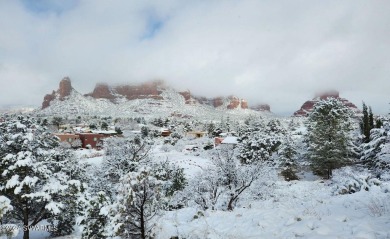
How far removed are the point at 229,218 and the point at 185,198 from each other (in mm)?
8900

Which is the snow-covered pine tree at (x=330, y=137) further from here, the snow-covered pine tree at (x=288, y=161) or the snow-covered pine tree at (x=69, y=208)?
the snow-covered pine tree at (x=69, y=208)

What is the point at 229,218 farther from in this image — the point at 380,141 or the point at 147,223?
the point at 380,141

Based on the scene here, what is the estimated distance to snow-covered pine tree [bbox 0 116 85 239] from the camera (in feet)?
45.5

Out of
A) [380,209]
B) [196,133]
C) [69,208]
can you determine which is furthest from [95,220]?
[196,133]

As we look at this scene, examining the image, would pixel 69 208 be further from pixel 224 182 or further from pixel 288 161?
A: pixel 288 161

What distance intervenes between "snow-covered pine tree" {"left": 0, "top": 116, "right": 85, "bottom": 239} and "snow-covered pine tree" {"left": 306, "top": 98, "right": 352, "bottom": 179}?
26455mm

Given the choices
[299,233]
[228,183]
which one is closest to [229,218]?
[299,233]

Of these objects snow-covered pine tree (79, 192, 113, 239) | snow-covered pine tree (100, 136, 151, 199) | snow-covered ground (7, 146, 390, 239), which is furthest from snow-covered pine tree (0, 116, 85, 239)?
snow-covered pine tree (79, 192, 113, 239)

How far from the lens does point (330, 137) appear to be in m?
33.2

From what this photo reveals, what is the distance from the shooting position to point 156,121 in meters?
123

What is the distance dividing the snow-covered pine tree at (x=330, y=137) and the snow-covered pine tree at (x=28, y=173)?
2645 cm

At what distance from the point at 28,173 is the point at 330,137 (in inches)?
1169

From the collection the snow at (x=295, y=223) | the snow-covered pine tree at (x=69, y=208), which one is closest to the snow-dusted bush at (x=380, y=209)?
the snow at (x=295, y=223)

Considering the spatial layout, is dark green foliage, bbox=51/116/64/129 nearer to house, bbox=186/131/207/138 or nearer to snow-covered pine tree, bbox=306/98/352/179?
house, bbox=186/131/207/138
